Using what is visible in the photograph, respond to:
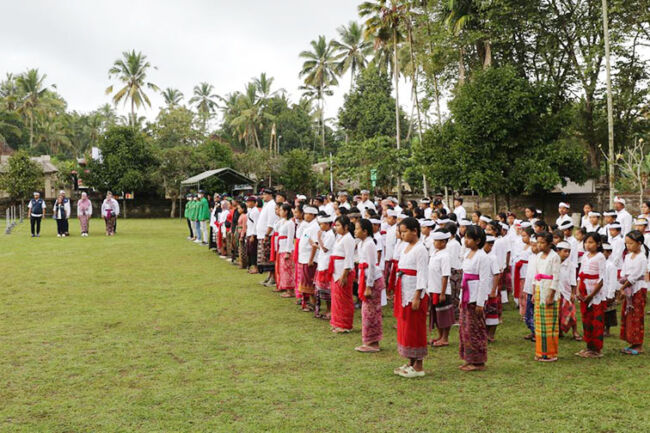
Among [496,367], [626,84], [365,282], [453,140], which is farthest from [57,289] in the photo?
[626,84]

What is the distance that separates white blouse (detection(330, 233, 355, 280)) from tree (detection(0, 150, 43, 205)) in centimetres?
2871

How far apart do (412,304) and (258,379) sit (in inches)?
64.8

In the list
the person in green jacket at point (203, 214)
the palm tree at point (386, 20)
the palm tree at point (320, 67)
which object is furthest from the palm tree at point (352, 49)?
the person in green jacket at point (203, 214)

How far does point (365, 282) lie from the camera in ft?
20.1

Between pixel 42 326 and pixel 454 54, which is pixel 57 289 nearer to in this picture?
pixel 42 326

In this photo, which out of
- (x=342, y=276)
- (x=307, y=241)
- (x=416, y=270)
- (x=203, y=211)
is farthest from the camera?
(x=203, y=211)

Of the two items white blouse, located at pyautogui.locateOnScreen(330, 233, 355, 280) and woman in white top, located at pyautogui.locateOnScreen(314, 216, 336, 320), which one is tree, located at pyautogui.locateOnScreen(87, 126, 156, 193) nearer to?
woman in white top, located at pyautogui.locateOnScreen(314, 216, 336, 320)

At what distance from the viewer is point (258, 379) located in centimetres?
517

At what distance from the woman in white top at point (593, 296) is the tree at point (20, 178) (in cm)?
3102

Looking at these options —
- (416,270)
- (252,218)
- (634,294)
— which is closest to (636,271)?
(634,294)

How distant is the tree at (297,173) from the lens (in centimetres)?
3766

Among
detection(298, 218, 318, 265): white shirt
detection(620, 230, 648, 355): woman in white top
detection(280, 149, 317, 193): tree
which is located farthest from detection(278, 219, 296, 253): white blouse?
detection(280, 149, 317, 193): tree

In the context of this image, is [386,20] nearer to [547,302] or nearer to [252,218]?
[252,218]

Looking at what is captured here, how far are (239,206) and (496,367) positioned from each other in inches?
310
